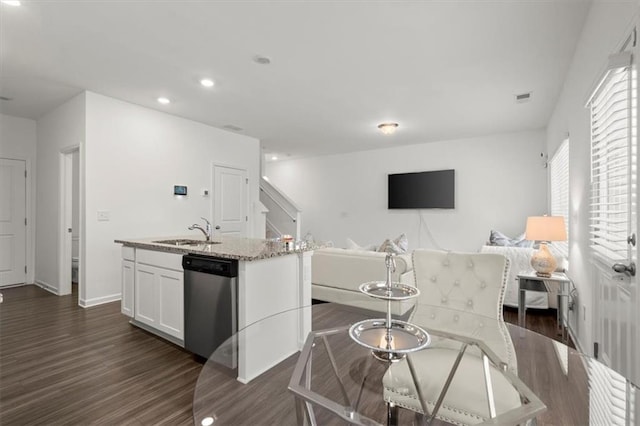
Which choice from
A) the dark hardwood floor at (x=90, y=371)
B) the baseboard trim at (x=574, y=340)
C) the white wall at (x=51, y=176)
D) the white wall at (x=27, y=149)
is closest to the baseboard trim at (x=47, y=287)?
the white wall at (x=51, y=176)

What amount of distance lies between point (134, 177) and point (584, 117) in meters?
5.04

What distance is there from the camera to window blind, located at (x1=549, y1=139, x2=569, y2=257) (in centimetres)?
359

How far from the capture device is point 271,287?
2.34 metres

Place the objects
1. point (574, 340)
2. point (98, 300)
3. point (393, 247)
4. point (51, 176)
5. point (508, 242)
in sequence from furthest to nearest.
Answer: point (508, 242), point (51, 176), point (98, 300), point (393, 247), point (574, 340)

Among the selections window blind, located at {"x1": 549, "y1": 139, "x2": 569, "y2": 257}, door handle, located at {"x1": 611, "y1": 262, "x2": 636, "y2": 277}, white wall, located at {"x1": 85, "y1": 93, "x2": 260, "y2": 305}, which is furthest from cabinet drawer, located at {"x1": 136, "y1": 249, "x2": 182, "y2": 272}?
window blind, located at {"x1": 549, "y1": 139, "x2": 569, "y2": 257}

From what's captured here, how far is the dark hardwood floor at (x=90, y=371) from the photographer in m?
1.79

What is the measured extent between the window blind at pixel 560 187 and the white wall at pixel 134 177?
16.6 ft

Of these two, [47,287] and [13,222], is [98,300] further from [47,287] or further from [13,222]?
[13,222]

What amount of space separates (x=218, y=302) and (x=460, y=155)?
18.7ft

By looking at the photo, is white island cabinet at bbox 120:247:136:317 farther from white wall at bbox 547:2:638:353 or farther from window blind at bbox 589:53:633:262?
white wall at bbox 547:2:638:353

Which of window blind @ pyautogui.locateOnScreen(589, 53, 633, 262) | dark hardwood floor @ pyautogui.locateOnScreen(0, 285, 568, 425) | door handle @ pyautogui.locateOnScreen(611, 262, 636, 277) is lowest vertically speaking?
dark hardwood floor @ pyautogui.locateOnScreen(0, 285, 568, 425)

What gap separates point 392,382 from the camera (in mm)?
1322

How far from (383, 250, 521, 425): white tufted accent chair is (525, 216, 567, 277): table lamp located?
5.17ft

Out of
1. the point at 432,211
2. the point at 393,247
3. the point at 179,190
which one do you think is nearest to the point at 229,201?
the point at 179,190
